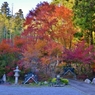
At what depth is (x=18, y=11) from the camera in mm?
57844

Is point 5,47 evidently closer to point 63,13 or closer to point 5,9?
point 63,13

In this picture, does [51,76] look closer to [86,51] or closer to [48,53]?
[48,53]

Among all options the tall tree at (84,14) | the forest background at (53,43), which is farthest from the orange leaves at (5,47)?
the tall tree at (84,14)

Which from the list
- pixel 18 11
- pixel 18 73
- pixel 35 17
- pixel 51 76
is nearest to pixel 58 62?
pixel 51 76

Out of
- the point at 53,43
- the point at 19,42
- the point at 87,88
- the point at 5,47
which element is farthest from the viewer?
the point at 19,42

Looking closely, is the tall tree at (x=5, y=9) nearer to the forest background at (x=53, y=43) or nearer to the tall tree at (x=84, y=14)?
the forest background at (x=53, y=43)

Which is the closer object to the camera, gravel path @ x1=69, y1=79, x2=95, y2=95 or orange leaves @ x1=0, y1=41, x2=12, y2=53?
gravel path @ x1=69, y1=79, x2=95, y2=95

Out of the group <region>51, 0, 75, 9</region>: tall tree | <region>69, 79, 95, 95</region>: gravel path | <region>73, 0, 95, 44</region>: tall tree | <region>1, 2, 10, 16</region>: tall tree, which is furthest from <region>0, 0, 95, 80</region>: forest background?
<region>1, 2, 10, 16</region>: tall tree

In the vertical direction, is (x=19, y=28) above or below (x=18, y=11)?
below

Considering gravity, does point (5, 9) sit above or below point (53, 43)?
above

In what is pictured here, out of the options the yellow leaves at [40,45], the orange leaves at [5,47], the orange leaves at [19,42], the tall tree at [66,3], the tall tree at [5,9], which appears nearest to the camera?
the yellow leaves at [40,45]

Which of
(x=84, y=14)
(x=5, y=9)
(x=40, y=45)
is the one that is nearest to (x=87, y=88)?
(x=40, y=45)

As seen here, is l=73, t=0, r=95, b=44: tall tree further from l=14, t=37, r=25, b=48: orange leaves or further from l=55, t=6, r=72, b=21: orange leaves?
l=14, t=37, r=25, b=48: orange leaves

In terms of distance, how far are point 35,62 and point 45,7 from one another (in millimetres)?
5587
